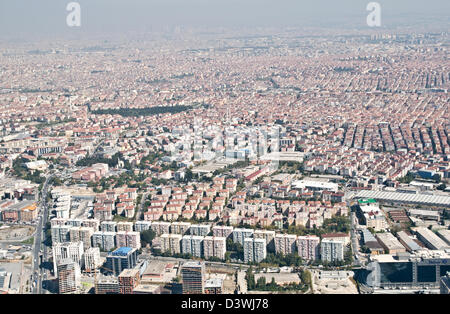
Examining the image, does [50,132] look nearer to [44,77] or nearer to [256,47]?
[44,77]

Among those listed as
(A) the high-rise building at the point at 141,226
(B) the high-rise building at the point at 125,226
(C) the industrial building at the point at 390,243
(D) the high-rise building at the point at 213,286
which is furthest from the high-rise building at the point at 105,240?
(C) the industrial building at the point at 390,243

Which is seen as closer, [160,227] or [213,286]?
[213,286]

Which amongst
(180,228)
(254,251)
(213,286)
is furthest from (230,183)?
(213,286)

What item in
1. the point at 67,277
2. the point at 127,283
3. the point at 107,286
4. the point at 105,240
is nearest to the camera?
the point at 127,283

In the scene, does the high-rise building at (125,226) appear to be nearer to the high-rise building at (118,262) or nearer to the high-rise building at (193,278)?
the high-rise building at (118,262)

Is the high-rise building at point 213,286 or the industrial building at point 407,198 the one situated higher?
the industrial building at point 407,198

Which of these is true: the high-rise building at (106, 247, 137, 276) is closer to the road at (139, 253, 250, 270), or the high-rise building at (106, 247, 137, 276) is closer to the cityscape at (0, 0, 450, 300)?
the cityscape at (0, 0, 450, 300)

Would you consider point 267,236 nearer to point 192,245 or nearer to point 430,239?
point 192,245
